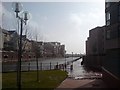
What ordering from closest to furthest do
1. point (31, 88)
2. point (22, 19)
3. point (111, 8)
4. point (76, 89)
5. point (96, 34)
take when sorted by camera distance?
point (22, 19), point (31, 88), point (76, 89), point (111, 8), point (96, 34)

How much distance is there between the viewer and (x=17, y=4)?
58.4 ft

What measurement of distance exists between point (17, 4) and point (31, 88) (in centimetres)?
659

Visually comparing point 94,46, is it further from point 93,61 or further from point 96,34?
point 93,61

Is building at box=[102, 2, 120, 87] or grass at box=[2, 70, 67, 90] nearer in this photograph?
grass at box=[2, 70, 67, 90]

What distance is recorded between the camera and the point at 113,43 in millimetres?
27406

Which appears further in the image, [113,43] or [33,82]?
[113,43]

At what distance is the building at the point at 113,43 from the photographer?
81.6 ft

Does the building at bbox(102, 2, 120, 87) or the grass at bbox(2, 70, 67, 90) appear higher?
Result: the building at bbox(102, 2, 120, 87)

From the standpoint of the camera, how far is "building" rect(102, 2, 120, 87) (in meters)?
24.9

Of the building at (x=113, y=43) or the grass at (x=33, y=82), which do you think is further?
the building at (x=113, y=43)

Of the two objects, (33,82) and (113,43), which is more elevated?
(113,43)

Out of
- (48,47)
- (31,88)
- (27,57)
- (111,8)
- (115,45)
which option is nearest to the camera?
(31,88)

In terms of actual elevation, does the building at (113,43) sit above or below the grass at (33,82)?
above

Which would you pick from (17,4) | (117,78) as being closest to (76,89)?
(117,78)
